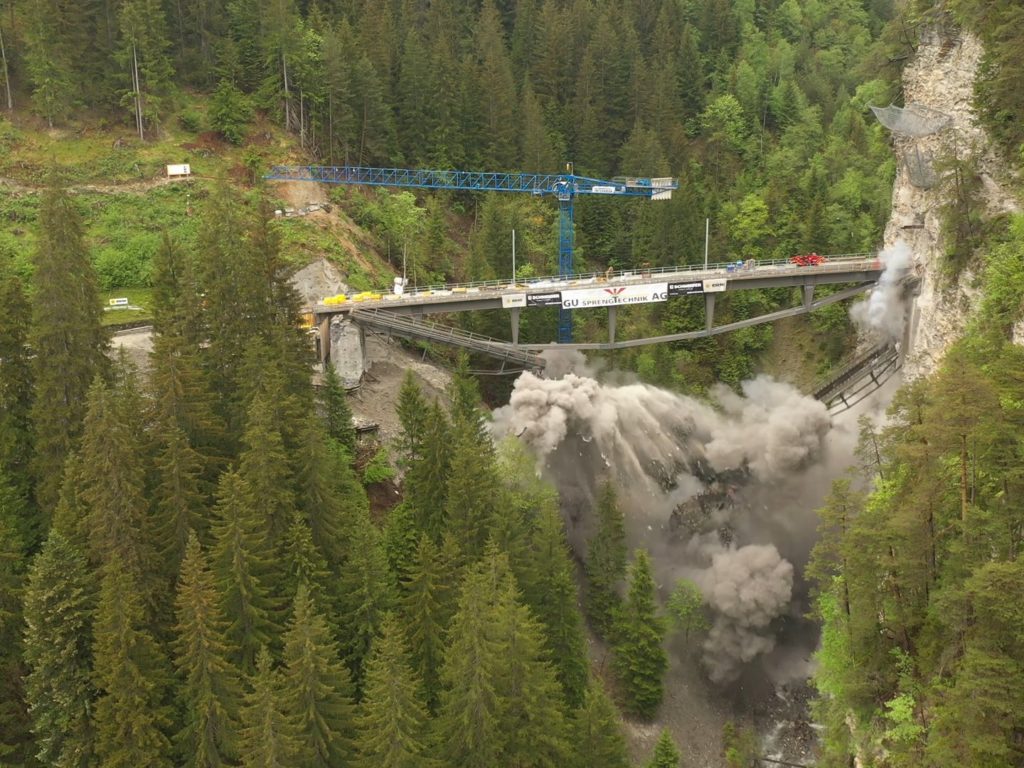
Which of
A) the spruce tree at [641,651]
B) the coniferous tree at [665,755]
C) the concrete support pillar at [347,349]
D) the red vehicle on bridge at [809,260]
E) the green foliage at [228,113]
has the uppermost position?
the green foliage at [228,113]

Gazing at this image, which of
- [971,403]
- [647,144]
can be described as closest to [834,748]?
[971,403]

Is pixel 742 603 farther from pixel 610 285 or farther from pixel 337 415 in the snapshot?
pixel 337 415

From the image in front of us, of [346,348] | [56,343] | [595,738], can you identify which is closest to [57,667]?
[56,343]

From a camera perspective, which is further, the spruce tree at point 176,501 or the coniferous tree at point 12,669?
the spruce tree at point 176,501

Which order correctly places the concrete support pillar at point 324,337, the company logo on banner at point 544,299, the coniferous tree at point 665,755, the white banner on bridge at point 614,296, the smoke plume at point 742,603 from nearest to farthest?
the coniferous tree at point 665,755 < the smoke plume at point 742,603 < the concrete support pillar at point 324,337 < the company logo on banner at point 544,299 < the white banner on bridge at point 614,296

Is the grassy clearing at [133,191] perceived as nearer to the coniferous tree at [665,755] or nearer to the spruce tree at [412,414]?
the spruce tree at [412,414]

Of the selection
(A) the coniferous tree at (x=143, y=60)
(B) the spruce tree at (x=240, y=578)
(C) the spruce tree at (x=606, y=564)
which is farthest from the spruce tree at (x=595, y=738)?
(A) the coniferous tree at (x=143, y=60)

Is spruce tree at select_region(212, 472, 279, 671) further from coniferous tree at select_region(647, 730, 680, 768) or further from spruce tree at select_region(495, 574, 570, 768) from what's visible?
coniferous tree at select_region(647, 730, 680, 768)
